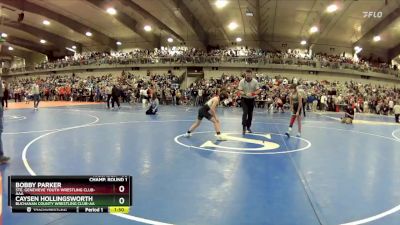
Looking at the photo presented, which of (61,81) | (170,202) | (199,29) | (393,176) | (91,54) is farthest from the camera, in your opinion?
(91,54)

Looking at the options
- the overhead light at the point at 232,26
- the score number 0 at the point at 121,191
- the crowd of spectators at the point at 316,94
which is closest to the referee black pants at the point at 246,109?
the score number 0 at the point at 121,191

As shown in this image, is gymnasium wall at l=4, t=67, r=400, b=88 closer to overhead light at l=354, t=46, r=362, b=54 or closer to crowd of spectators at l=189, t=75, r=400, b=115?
crowd of spectators at l=189, t=75, r=400, b=115

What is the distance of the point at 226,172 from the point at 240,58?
30837 mm

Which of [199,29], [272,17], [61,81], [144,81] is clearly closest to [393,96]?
[272,17]

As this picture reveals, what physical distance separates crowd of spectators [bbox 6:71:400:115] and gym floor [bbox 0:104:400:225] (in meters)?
16.1

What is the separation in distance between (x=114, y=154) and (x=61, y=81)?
125 feet

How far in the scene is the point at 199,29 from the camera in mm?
36000

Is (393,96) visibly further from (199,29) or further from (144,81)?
(144,81)

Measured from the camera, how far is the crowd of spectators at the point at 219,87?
1166 inches

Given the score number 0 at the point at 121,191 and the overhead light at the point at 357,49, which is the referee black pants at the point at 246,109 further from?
the overhead light at the point at 357,49

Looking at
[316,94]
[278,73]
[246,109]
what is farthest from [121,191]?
[278,73]
